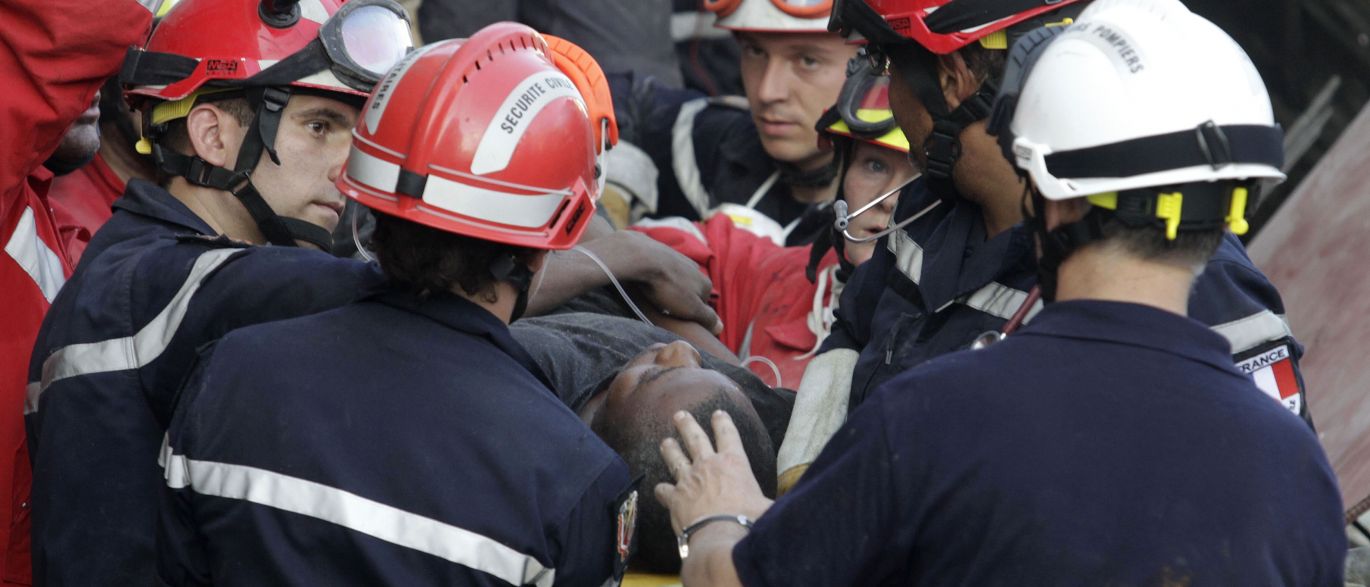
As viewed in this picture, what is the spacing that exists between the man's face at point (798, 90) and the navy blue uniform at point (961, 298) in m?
2.05

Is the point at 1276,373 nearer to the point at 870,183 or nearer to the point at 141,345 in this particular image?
the point at 870,183

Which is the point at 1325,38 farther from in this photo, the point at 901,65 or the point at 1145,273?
the point at 1145,273

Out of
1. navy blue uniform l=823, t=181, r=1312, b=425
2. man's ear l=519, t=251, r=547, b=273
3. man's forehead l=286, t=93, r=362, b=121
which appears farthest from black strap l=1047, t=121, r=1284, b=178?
man's forehead l=286, t=93, r=362, b=121

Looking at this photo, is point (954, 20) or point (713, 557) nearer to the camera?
point (713, 557)

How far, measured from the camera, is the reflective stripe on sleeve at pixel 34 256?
359 cm

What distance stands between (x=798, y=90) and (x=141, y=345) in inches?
118

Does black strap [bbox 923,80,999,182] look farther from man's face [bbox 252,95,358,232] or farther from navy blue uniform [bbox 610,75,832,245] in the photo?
navy blue uniform [bbox 610,75,832,245]

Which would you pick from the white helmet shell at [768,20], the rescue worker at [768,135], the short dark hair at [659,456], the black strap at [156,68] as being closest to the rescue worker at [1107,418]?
the short dark hair at [659,456]

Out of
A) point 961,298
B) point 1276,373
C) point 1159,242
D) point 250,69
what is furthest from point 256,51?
point 1276,373

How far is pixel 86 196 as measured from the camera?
430 cm

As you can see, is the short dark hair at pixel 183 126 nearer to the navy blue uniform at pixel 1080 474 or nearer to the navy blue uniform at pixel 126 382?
the navy blue uniform at pixel 126 382

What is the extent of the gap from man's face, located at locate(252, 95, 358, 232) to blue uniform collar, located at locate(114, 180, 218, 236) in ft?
0.54

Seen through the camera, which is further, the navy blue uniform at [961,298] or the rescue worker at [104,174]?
the rescue worker at [104,174]

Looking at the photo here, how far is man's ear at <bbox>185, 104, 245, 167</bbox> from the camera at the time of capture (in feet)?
10.9
